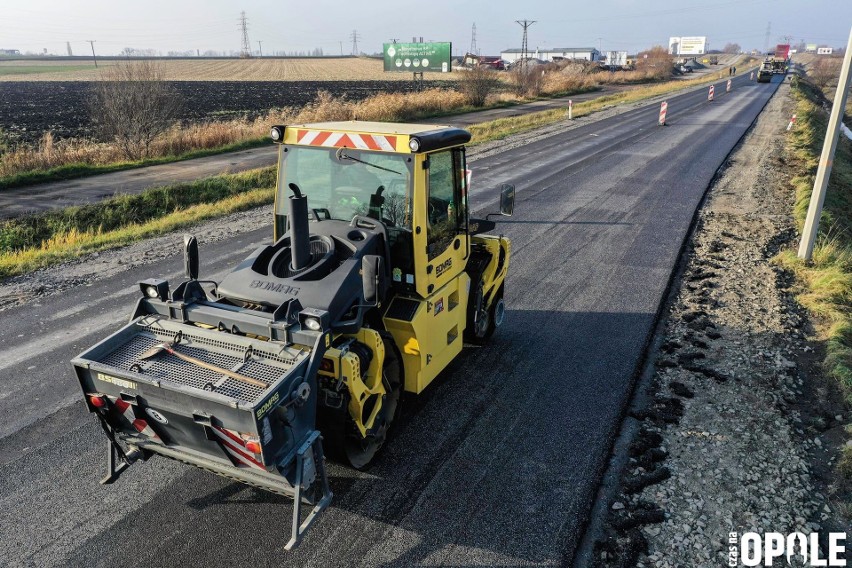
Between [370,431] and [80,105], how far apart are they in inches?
1877

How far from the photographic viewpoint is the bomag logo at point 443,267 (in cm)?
559

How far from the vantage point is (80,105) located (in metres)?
42.8

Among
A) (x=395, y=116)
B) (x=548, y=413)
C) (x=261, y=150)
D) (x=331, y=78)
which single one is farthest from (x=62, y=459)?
(x=331, y=78)

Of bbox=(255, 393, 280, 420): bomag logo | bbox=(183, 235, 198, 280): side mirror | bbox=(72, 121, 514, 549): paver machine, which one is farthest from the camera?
bbox=(183, 235, 198, 280): side mirror

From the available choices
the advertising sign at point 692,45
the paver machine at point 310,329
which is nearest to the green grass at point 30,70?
the paver machine at point 310,329

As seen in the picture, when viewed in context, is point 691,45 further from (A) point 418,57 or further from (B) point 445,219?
(B) point 445,219

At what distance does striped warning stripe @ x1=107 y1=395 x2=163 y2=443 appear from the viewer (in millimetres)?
4180

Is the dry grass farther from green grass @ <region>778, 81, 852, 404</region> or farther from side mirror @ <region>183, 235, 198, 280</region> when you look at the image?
green grass @ <region>778, 81, 852, 404</region>

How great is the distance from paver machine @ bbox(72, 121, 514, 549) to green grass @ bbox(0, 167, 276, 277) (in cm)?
717

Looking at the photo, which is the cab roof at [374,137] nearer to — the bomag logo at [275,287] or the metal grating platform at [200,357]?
the bomag logo at [275,287]

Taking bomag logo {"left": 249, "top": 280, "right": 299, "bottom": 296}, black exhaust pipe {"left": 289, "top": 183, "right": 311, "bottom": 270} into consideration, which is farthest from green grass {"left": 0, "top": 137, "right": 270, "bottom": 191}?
black exhaust pipe {"left": 289, "top": 183, "right": 311, "bottom": 270}

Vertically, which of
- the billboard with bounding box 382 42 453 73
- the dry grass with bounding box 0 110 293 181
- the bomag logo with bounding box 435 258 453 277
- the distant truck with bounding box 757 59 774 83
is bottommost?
the dry grass with bounding box 0 110 293 181

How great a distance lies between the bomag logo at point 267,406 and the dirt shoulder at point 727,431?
256 centimetres

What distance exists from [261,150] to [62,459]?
19.5 metres
